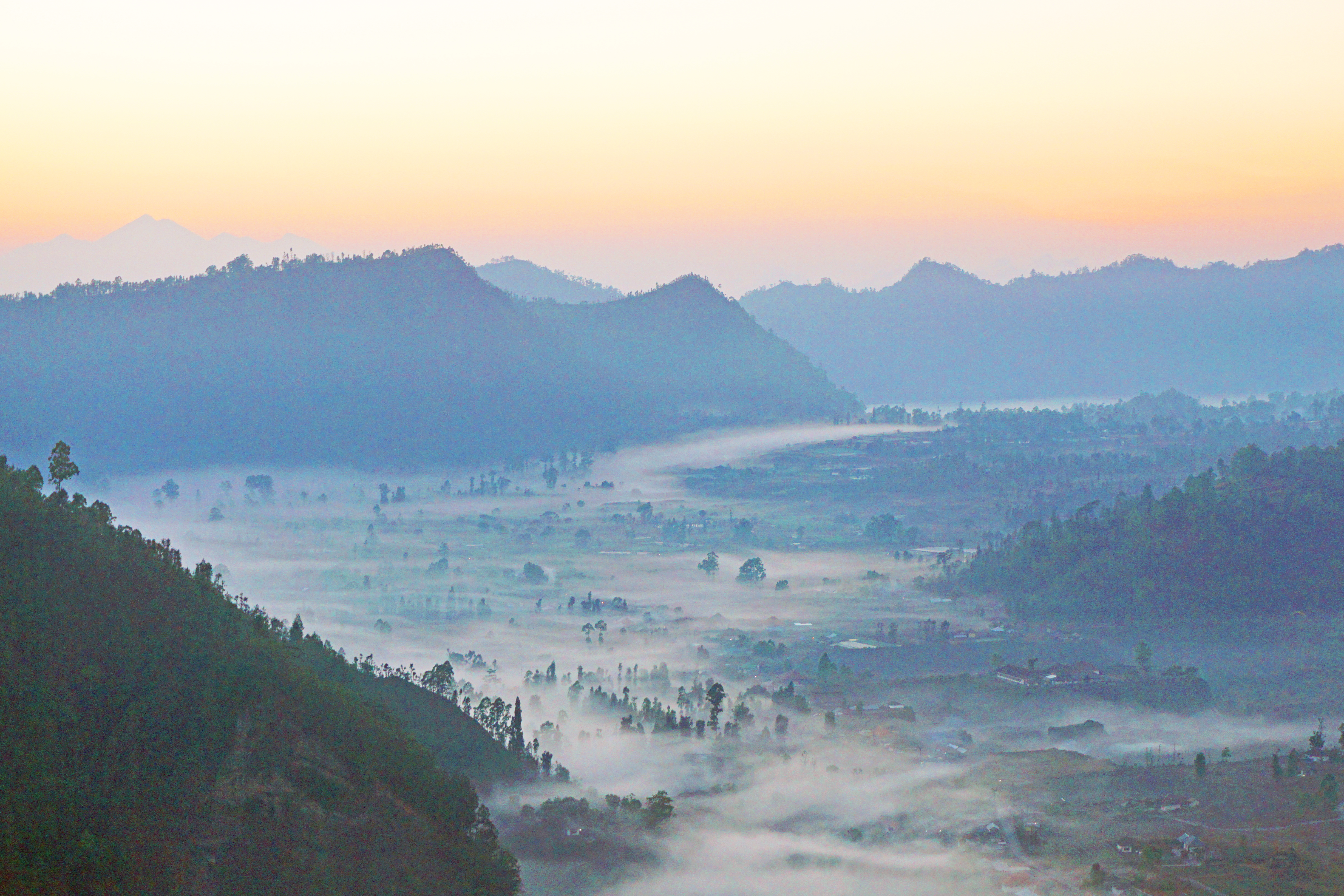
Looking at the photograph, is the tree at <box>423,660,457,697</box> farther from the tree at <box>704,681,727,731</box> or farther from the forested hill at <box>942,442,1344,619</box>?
the forested hill at <box>942,442,1344,619</box>

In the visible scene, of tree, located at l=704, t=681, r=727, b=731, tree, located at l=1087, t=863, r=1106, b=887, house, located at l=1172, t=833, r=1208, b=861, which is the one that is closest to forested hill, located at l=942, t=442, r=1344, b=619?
tree, located at l=704, t=681, r=727, b=731

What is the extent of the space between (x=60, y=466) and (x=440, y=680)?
2712 centimetres

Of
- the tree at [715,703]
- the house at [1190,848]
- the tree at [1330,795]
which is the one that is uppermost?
the tree at [715,703]

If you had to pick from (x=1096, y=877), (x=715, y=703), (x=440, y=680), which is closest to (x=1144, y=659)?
(x=715, y=703)

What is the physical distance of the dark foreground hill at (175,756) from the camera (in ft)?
141

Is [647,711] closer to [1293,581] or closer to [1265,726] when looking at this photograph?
[1265,726]

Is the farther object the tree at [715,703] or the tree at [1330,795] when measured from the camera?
the tree at [715,703]

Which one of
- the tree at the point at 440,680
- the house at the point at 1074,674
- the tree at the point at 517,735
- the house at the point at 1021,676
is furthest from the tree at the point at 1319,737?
the tree at the point at 440,680

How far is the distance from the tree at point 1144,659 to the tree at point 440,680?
145ft

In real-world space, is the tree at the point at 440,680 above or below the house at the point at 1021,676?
above

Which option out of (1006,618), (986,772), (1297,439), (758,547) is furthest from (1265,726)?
(1297,439)

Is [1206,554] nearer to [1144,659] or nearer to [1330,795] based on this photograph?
[1144,659]

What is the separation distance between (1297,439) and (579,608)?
4167 inches

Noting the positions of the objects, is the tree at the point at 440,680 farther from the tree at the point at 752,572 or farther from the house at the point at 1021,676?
the tree at the point at 752,572
